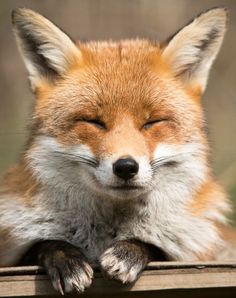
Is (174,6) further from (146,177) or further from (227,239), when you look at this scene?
(146,177)

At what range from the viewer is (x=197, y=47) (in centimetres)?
443

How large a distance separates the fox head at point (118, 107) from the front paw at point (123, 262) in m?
0.23

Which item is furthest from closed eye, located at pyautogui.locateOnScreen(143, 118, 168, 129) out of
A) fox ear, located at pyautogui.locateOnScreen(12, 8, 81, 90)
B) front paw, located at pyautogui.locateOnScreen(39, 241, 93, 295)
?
front paw, located at pyautogui.locateOnScreen(39, 241, 93, 295)

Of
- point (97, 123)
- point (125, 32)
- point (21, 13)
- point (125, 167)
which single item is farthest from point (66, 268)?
point (125, 32)

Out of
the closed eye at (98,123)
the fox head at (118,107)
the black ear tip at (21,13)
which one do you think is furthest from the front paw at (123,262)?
the black ear tip at (21,13)

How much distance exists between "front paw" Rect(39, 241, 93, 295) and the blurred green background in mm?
2260

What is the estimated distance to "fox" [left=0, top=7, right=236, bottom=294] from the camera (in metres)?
4.05

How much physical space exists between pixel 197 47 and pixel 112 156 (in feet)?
2.67

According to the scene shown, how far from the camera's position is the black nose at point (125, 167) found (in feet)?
12.7

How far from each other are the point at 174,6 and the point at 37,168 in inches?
117

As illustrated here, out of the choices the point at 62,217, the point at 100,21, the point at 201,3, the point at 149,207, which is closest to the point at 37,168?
the point at 62,217

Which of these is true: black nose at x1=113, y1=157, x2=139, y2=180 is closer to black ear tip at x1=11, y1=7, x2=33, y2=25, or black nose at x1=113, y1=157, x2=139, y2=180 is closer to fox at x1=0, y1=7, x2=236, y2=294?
fox at x1=0, y1=7, x2=236, y2=294

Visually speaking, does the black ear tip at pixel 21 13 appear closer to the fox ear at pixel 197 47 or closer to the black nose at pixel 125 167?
the fox ear at pixel 197 47

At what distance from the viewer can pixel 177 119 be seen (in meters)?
4.22
